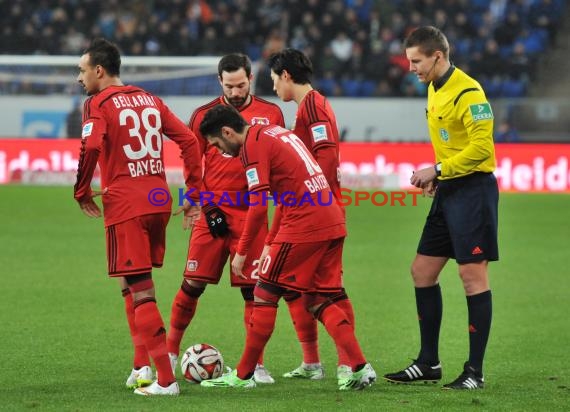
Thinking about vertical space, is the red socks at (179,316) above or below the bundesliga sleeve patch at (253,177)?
below

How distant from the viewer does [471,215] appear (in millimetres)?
6488

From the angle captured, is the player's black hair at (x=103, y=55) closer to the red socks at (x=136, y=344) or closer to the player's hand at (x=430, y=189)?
the red socks at (x=136, y=344)

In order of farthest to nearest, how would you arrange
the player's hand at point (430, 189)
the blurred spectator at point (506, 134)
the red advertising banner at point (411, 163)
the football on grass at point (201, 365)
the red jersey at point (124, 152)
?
the blurred spectator at point (506, 134), the red advertising banner at point (411, 163), the football on grass at point (201, 365), the player's hand at point (430, 189), the red jersey at point (124, 152)

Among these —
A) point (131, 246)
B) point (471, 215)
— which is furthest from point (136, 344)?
point (471, 215)

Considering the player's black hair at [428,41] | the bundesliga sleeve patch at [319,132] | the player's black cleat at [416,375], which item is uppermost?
the player's black hair at [428,41]

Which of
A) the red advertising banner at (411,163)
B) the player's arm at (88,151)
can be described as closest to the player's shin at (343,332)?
the player's arm at (88,151)

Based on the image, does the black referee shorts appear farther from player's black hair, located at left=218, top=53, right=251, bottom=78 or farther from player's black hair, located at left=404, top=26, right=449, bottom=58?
player's black hair, located at left=218, top=53, right=251, bottom=78

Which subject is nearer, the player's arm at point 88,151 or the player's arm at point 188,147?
the player's arm at point 88,151

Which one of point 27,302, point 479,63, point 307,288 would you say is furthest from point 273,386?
point 479,63

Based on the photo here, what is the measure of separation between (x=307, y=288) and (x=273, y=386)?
0.70 metres

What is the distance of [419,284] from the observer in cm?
684

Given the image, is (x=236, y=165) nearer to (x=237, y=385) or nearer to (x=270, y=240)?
(x=270, y=240)

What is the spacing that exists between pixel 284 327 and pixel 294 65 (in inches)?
108

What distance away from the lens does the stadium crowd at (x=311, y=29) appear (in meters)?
25.7
